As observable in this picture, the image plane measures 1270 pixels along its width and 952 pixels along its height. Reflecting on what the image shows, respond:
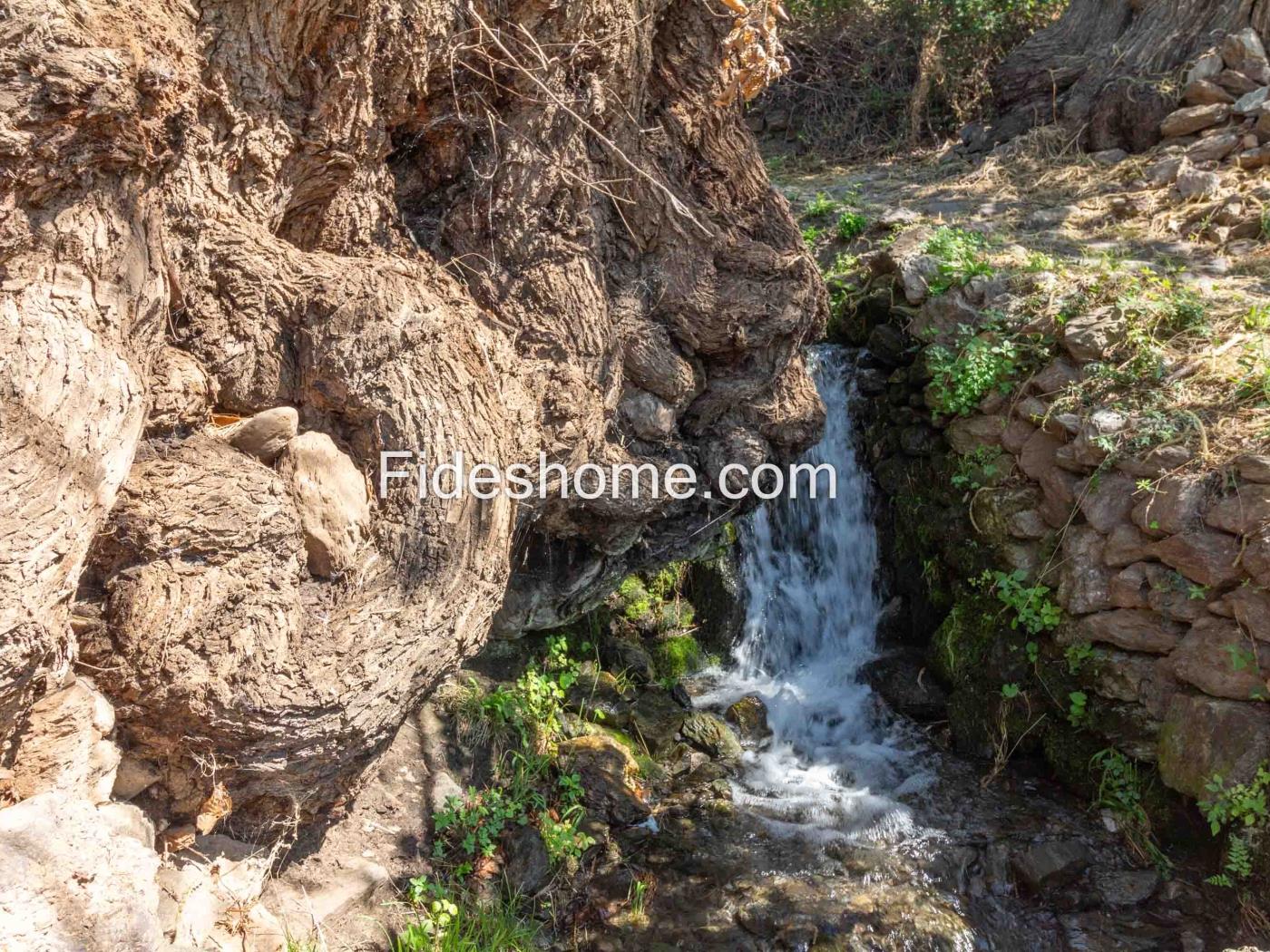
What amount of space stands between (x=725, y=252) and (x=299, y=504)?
→ 7.34 ft

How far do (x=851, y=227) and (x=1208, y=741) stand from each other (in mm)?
4192

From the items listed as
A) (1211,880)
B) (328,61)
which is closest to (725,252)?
(328,61)

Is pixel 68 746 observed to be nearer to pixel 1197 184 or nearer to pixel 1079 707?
pixel 1079 707

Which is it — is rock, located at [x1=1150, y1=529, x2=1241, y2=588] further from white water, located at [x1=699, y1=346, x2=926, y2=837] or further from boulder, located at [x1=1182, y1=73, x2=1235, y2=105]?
boulder, located at [x1=1182, y1=73, x2=1235, y2=105]

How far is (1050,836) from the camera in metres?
4.37

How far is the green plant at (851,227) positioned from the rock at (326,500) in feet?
16.1

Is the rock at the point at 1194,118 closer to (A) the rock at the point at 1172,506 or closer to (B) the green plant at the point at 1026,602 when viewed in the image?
(A) the rock at the point at 1172,506

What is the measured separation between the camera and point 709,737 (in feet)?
16.3

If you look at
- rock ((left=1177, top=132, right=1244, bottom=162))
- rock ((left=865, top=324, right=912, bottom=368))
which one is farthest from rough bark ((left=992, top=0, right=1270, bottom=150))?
rock ((left=865, top=324, right=912, bottom=368))

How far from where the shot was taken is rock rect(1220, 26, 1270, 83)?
700cm

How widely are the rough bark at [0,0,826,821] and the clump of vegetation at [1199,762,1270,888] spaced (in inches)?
98.3

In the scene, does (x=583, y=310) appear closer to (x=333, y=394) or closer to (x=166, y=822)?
(x=333, y=394)

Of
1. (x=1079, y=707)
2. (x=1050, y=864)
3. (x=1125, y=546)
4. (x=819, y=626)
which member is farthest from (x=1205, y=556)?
(x=819, y=626)

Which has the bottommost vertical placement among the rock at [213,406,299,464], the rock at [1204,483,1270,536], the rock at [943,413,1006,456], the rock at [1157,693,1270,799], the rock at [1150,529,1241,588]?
the rock at [1157,693,1270,799]
